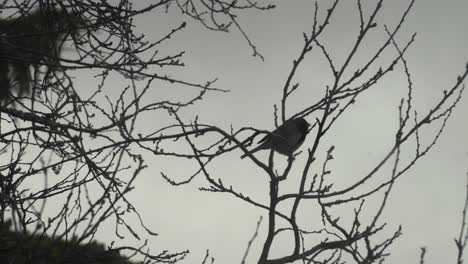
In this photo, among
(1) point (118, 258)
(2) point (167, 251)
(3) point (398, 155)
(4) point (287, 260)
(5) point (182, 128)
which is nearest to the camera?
(4) point (287, 260)

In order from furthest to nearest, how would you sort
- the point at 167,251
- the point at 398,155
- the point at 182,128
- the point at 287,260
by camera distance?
1. the point at 167,251
2. the point at 182,128
3. the point at 398,155
4. the point at 287,260

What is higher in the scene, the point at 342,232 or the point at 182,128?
the point at 182,128

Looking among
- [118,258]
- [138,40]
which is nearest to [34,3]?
[138,40]

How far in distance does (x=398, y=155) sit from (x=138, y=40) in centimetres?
257

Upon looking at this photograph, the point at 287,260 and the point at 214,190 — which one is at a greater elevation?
the point at 214,190

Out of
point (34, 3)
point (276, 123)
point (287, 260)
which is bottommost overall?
point (287, 260)

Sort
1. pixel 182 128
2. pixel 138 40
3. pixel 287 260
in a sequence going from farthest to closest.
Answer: pixel 138 40
pixel 182 128
pixel 287 260

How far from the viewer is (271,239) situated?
2594 mm

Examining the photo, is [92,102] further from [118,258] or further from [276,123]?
[276,123]

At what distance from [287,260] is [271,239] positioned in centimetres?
12

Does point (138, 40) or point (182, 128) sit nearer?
point (182, 128)

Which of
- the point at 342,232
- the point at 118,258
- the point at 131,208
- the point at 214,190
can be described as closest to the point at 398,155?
the point at 342,232

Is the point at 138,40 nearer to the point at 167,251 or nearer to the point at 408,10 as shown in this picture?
the point at 167,251

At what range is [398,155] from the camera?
2.76 m
